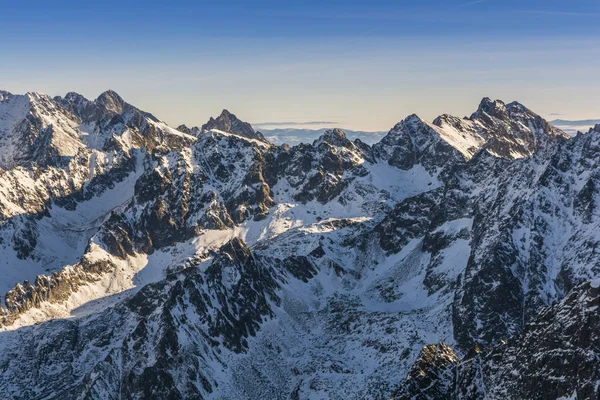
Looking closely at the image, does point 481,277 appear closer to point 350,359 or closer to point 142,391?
point 350,359

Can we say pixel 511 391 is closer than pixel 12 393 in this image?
Yes

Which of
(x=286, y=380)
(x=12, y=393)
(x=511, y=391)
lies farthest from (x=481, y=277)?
(x=12, y=393)

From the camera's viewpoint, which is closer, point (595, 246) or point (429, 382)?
point (429, 382)

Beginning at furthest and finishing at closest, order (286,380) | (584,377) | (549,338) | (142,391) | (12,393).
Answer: (12,393)
(286,380)
(142,391)
(549,338)
(584,377)

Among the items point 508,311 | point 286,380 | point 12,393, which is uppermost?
point 508,311

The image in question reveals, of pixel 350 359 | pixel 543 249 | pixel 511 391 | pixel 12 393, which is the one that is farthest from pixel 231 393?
pixel 543 249

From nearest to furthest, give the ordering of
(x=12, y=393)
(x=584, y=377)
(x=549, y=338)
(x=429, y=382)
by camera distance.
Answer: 1. (x=584, y=377)
2. (x=549, y=338)
3. (x=429, y=382)
4. (x=12, y=393)

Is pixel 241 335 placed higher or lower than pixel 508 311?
lower

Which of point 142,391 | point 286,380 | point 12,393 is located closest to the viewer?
point 142,391

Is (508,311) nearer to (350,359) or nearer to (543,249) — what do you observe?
(543,249)
